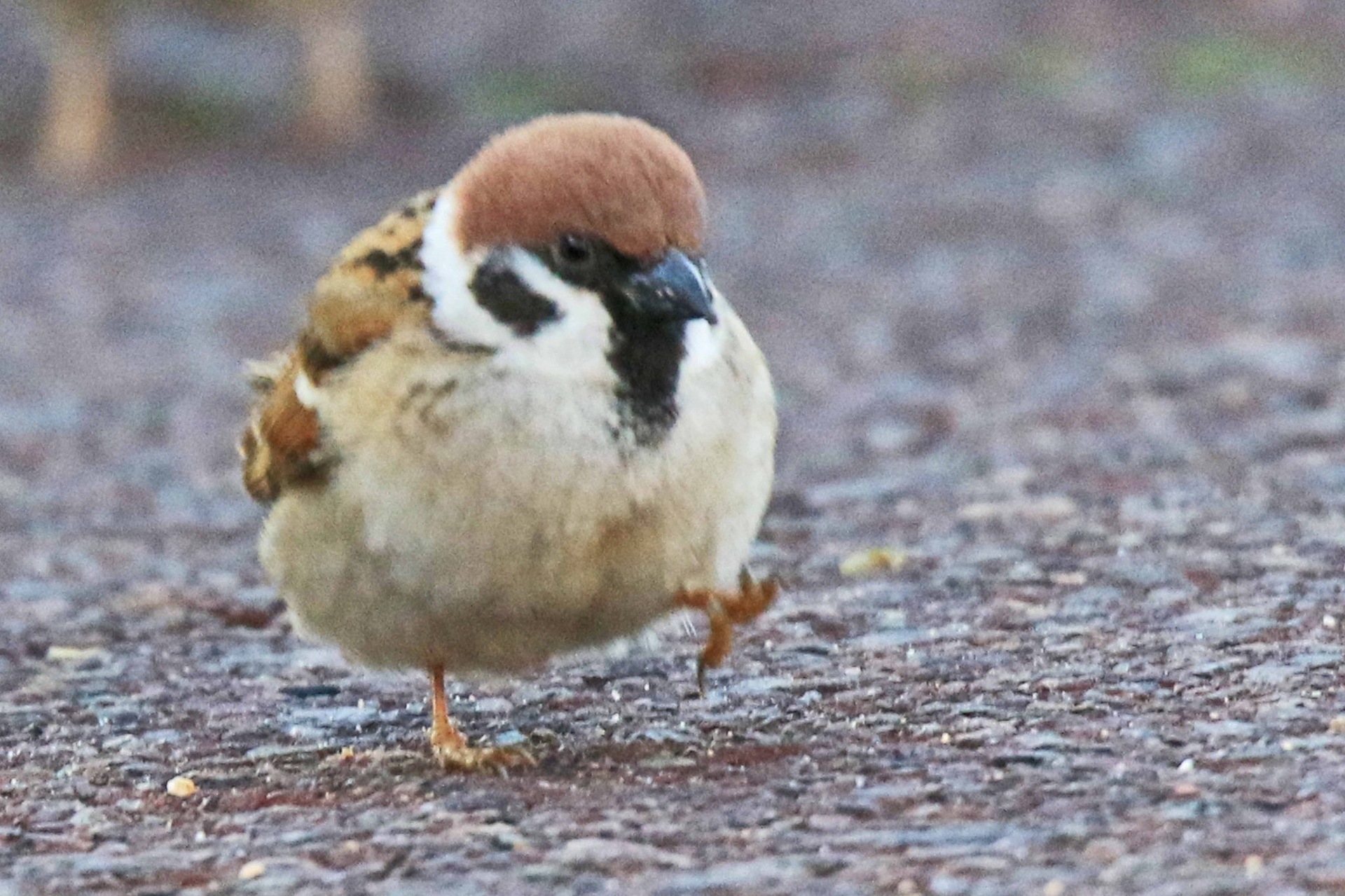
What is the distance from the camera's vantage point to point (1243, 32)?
1384 centimetres

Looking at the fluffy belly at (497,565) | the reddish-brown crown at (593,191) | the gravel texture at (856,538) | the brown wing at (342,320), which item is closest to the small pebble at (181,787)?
the gravel texture at (856,538)

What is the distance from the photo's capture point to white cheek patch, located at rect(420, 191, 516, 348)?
3.51 metres

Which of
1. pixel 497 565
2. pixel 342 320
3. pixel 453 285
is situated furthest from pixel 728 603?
pixel 342 320

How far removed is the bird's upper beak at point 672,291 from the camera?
341cm

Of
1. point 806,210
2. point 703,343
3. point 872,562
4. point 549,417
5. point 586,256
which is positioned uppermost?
point 806,210

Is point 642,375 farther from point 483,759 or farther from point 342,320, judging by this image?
point 483,759

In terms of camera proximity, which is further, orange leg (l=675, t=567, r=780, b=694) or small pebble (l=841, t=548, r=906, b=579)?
small pebble (l=841, t=548, r=906, b=579)

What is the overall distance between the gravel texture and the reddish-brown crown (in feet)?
2.53

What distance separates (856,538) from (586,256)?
88.9 inches

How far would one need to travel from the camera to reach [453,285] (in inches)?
141

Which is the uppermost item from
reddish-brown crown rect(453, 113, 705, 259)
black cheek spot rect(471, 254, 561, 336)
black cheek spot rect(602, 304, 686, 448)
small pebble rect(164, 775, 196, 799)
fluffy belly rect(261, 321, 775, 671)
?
reddish-brown crown rect(453, 113, 705, 259)

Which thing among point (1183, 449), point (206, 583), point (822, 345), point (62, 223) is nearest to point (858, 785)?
point (206, 583)

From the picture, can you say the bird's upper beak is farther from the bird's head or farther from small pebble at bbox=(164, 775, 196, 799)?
small pebble at bbox=(164, 775, 196, 799)

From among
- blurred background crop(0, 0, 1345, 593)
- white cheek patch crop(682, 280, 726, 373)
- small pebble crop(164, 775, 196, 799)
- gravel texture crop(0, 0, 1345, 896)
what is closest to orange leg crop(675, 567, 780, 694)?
gravel texture crop(0, 0, 1345, 896)
